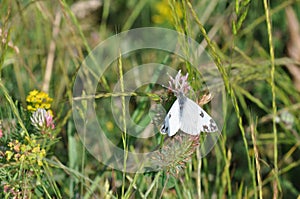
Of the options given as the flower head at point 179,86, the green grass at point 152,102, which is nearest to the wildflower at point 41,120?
the green grass at point 152,102

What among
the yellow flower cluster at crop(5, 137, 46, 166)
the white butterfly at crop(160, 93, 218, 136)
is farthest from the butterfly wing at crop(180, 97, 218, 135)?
the yellow flower cluster at crop(5, 137, 46, 166)

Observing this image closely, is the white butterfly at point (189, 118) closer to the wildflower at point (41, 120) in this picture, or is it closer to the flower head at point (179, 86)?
the flower head at point (179, 86)

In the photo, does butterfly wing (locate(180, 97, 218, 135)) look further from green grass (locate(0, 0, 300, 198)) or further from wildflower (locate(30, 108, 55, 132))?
wildflower (locate(30, 108, 55, 132))

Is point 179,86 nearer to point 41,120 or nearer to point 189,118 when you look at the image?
point 189,118

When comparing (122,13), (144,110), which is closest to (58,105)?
(144,110)

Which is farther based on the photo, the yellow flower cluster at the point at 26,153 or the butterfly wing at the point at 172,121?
the yellow flower cluster at the point at 26,153

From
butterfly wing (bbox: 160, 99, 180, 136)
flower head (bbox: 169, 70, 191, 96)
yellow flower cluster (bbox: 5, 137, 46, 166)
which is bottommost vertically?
→ yellow flower cluster (bbox: 5, 137, 46, 166)

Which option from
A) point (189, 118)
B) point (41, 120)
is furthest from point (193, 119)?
point (41, 120)
